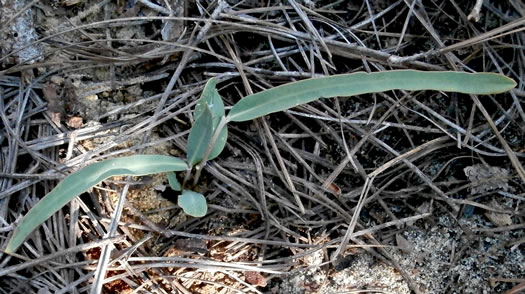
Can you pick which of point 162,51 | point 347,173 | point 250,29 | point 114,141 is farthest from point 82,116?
point 347,173

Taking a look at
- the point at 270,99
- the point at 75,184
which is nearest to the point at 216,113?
the point at 270,99

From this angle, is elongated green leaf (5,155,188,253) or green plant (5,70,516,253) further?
green plant (5,70,516,253)

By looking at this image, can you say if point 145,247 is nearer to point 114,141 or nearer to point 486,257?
point 114,141

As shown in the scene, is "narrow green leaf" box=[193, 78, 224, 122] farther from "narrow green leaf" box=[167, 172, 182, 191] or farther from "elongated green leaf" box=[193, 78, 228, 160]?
"narrow green leaf" box=[167, 172, 182, 191]

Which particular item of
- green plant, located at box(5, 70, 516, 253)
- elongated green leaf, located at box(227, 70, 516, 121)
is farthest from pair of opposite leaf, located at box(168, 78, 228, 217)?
elongated green leaf, located at box(227, 70, 516, 121)

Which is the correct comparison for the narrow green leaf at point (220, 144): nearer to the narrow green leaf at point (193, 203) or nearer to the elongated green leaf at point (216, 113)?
the elongated green leaf at point (216, 113)

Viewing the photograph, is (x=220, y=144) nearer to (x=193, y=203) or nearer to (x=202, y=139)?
(x=202, y=139)
